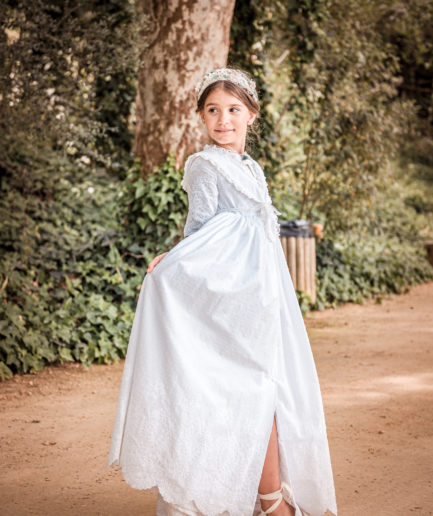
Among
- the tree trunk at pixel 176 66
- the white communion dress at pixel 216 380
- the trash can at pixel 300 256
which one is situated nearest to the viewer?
the white communion dress at pixel 216 380

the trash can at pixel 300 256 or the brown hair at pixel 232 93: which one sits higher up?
the brown hair at pixel 232 93

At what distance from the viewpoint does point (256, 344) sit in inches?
87.4

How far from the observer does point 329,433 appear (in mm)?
3705

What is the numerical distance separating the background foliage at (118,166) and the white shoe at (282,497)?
152 centimetres

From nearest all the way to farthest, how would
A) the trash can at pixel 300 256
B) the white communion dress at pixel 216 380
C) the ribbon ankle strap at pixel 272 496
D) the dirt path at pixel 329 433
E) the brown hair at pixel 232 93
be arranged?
1. the white communion dress at pixel 216 380
2. the ribbon ankle strap at pixel 272 496
3. the brown hair at pixel 232 93
4. the dirt path at pixel 329 433
5. the trash can at pixel 300 256

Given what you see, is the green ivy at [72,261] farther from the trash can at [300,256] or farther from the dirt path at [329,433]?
the trash can at [300,256]

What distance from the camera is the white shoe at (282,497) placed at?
229 cm

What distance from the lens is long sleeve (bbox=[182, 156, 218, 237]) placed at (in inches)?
93.2

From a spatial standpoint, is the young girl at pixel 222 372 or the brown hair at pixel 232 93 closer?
the young girl at pixel 222 372

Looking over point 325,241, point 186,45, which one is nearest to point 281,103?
point 325,241

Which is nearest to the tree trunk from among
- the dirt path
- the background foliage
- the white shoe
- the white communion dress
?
the background foliage

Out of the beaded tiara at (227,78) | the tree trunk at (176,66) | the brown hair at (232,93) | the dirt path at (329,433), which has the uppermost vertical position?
the tree trunk at (176,66)

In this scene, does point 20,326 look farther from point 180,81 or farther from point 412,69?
point 412,69

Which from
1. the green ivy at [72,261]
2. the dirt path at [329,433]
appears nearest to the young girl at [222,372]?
the dirt path at [329,433]
